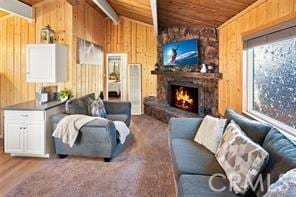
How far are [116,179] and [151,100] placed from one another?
16.0 ft

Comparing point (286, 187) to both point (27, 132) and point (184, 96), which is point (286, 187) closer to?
point (27, 132)

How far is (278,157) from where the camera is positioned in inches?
75.8

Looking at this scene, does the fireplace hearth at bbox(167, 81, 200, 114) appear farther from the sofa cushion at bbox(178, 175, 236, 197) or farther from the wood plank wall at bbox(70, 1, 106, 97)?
the sofa cushion at bbox(178, 175, 236, 197)

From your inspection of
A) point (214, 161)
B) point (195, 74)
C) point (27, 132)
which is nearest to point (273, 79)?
point (214, 161)

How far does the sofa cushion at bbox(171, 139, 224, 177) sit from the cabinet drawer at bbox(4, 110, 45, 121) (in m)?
2.09

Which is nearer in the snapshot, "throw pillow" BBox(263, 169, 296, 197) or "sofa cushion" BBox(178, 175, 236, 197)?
"throw pillow" BBox(263, 169, 296, 197)

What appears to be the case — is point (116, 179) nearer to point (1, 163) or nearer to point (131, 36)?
point (1, 163)

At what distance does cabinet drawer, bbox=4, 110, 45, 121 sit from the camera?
167 inches

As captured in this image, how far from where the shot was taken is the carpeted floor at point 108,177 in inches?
122

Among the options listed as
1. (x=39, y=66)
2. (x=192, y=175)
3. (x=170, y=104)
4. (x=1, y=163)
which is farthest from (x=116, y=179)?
(x=170, y=104)

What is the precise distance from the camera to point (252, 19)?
3766mm

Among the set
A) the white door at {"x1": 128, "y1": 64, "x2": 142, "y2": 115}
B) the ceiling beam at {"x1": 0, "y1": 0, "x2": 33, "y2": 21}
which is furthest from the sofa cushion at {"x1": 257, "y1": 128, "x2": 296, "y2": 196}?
the white door at {"x1": 128, "y1": 64, "x2": 142, "y2": 115}

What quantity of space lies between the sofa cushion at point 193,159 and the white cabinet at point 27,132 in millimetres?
2033

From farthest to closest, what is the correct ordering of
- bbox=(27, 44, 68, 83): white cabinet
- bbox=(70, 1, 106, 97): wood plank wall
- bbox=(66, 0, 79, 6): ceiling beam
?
bbox=(70, 1, 106, 97): wood plank wall
bbox=(66, 0, 79, 6): ceiling beam
bbox=(27, 44, 68, 83): white cabinet
